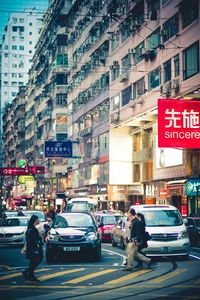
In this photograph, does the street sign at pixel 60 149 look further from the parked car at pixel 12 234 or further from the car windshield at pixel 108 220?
the parked car at pixel 12 234

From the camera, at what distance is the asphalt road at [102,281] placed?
12.2 meters

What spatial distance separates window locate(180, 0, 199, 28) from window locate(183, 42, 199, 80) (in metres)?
1.71

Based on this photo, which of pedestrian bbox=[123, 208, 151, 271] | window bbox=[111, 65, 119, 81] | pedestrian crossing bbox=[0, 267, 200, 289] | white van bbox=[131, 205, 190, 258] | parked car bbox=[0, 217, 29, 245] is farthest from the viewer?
window bbox=[111, 65, 119, 81]

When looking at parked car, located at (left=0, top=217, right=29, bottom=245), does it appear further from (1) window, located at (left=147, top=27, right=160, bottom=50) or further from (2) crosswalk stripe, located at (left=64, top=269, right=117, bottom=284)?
(1) window, located at (left=147, top=27, right=160, bottom=50)

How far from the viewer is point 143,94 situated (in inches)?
1884

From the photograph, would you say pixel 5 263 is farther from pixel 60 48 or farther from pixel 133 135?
pixel 60 48

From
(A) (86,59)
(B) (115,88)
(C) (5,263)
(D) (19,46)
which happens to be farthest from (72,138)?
(D) (19,46)

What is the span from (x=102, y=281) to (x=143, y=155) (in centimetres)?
3867

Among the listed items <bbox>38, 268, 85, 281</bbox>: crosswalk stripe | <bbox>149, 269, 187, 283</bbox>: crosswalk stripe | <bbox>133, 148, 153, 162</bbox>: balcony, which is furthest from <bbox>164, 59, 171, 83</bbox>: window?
<bbox>149, 269, 187, 283</bbox>: crosswalk stripe

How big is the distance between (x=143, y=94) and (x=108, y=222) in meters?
17.0

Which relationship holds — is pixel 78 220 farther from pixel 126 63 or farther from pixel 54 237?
pixel 126 63

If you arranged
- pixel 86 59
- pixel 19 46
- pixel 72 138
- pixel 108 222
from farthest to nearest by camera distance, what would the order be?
pixel 19 46, pixel 72 138, pixel 86 59, pixel 108 222

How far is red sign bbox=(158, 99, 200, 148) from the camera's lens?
3147 centimetres

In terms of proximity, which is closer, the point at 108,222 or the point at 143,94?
the point at 108,222
